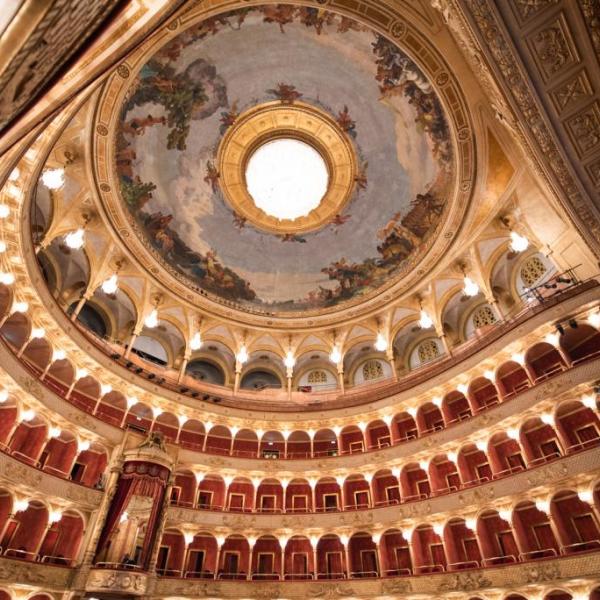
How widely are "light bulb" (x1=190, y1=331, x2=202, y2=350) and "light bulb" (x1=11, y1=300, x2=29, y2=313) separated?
428 inches

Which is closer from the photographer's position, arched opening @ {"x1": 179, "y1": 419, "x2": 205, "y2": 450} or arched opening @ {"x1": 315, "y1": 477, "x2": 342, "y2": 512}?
arched opening @ {"x1": 315, "y1": 477, "x2": 342, "y2": 512}

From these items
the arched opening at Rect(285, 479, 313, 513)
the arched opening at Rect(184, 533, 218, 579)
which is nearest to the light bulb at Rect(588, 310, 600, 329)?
the arched opening at Rect(285, 479, 313, 513)

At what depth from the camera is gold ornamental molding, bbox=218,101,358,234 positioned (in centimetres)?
2600

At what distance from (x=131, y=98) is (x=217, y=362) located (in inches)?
725

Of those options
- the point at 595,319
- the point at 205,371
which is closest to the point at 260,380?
the point at 205,371

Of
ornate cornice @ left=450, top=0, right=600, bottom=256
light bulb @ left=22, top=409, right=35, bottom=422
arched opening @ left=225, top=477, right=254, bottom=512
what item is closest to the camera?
ornate cornice @ left=450, top=0, right=600, bottom=256

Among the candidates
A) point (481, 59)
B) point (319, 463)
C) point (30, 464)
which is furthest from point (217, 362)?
point (481, 59)

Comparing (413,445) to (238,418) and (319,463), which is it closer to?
(319,463)

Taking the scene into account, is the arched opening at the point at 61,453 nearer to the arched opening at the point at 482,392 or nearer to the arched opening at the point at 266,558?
the arched opening at the point at 266,558

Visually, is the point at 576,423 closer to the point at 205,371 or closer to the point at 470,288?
the point at 470,288

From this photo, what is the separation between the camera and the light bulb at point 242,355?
2927cm

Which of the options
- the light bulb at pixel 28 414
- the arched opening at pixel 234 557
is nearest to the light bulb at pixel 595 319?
the arched opening at pixel 234 557

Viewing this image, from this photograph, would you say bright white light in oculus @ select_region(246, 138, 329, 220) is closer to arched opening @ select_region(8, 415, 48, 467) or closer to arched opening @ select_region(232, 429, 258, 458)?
arched opening @ select_region(232, 429, 258, 458)

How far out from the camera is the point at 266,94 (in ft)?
82.5
